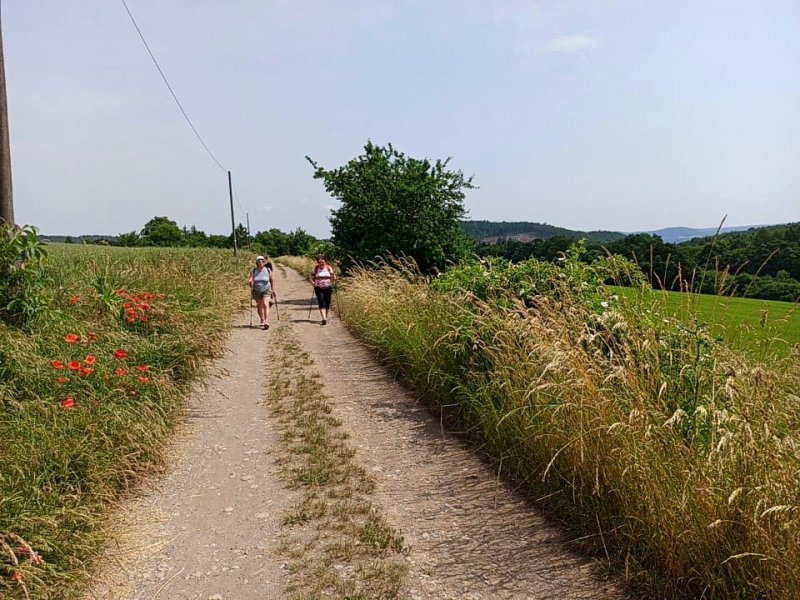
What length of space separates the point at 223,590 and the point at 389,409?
3599 millimetres

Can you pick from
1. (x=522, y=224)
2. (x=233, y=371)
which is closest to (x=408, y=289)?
(x=233, y=371)

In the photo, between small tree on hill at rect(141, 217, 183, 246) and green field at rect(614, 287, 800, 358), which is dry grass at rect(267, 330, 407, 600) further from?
small tree on hill at rect(141, 217, 183, 246)

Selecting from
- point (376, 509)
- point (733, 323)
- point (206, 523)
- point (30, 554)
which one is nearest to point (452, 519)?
point (376, 509)

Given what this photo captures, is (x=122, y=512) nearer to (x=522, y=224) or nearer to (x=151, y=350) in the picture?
(x=151, y=350)

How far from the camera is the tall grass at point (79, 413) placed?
3014mm

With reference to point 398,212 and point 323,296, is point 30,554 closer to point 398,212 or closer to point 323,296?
point 323,296

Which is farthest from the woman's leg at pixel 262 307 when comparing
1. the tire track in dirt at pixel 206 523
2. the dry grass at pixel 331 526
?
A: the dry grass at pixel 331 526

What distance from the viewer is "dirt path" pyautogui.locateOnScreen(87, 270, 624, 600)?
3178 millimetres

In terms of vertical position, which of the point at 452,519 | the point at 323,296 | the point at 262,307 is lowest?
the point at 452,519

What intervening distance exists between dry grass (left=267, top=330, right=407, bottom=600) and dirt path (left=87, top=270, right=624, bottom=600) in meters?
0.09

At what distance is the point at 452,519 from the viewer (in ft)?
13.0

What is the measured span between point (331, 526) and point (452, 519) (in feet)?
2.78

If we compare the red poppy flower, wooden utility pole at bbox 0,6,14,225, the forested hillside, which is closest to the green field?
the forested hillside

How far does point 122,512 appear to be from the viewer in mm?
3967
